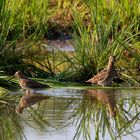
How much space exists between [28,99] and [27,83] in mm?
420

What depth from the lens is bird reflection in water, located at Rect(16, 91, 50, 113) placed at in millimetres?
9172

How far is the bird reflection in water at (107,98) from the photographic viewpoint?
8.81 meters

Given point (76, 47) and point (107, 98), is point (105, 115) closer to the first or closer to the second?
point (107, 98)

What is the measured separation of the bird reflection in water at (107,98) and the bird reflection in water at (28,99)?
68cm

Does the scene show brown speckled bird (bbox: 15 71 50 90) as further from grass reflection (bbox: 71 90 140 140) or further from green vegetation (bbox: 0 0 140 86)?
grass reflection (bbox: 71 90 140 140)

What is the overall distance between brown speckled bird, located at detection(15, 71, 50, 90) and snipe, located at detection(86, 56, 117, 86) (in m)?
0.70

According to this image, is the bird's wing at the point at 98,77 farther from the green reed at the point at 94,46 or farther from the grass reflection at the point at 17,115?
the grass reflection at the point at 17,115

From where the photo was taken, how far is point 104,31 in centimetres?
1094

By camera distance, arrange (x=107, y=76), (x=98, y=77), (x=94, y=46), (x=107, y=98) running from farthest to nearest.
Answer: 1. (x=94, y=46)
2. (x=98, y=77)
3. (x=107, y=76)
4. (x=107, y=98)

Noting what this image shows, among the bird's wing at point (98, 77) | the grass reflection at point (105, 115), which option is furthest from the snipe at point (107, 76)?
the grass reflection at point (105, 115)

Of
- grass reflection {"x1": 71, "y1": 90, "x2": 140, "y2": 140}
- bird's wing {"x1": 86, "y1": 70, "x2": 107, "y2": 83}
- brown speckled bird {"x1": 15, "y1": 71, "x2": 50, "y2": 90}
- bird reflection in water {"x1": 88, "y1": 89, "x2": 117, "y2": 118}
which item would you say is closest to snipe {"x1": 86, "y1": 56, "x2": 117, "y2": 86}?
bird's wing {"x1": 86, "y1": 70, "x2": 107, "y2": 83}

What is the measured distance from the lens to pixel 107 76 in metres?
10.4

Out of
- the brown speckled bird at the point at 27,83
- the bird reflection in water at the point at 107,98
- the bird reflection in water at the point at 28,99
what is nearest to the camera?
the bird reflection in water at the point at 107,98

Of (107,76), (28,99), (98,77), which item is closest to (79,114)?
(28,99)
